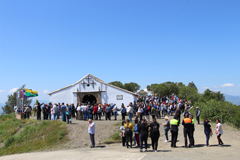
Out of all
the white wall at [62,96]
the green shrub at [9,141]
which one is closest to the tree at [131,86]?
the white wall at [62,96]

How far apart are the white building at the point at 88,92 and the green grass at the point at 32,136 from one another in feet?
29.9

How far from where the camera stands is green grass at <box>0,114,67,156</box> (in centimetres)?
1473

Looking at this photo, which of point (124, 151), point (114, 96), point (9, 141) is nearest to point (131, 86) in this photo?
point (114, 96)

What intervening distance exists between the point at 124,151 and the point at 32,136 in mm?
9159

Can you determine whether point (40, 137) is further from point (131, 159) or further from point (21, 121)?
point (131, 159)

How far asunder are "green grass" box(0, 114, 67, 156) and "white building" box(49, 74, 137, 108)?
9112mm

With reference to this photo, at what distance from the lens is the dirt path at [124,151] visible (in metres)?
9.41

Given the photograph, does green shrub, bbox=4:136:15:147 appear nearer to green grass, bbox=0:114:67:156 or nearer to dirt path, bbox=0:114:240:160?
green grass, bbox=0:114:67:156

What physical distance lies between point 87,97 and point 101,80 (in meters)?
3.43

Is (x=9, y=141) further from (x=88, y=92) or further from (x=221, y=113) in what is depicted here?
(x=221, y=113)

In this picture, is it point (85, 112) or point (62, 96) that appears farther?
point (62, 96)

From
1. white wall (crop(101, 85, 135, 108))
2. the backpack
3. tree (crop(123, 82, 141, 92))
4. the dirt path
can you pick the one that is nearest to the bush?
the dirt path

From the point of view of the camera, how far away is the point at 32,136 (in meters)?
16.7

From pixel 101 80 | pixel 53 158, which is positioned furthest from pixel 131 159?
pixel 101 80
